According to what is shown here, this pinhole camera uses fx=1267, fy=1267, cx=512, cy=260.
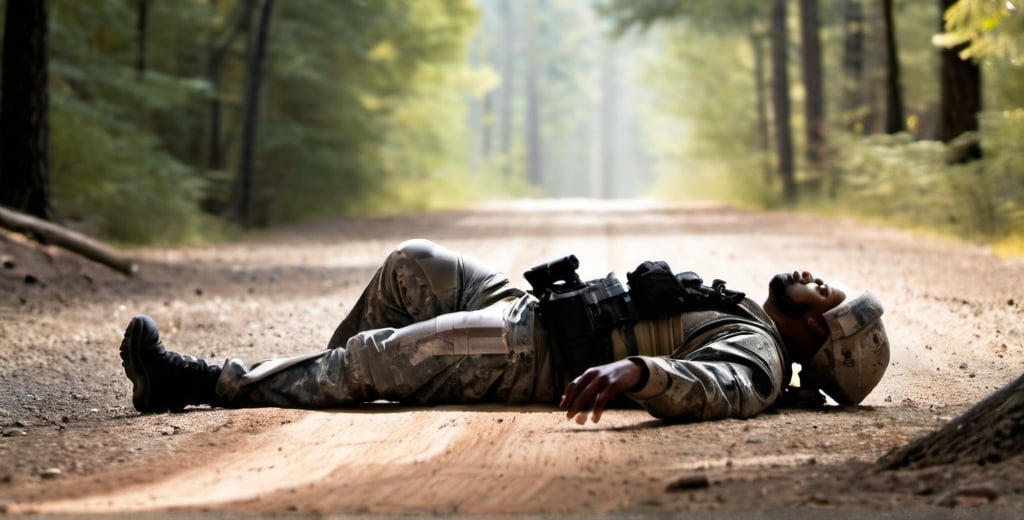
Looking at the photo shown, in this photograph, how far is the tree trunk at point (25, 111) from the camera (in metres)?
12.8

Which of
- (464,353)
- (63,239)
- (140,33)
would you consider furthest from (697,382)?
(140,33)

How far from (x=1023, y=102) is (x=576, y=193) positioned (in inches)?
3593

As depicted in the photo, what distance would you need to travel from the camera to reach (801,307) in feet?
18.1

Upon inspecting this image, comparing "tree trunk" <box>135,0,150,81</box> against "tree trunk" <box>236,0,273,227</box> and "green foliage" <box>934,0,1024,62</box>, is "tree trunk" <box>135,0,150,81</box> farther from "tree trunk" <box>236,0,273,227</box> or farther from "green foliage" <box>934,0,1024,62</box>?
"green foliage" <box>934,0,1024,62</box>

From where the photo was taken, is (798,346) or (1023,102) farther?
(1023,102)

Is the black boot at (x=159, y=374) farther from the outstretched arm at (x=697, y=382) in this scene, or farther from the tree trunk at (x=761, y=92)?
the tree trunk at (x=761, y=92)

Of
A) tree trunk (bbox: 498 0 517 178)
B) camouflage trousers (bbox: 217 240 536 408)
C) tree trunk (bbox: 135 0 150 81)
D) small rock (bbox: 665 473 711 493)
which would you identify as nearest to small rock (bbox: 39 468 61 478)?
camouflage trousers (bbox: 217 240 536 408)

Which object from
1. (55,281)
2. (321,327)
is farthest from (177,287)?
(321,327)

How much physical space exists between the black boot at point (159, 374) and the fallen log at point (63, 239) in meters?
7.04

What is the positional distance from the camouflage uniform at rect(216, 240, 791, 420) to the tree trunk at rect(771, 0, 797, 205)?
25.4 metres

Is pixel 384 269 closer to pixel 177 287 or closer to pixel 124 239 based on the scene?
pixel 177 287

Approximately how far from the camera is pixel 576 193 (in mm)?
106625

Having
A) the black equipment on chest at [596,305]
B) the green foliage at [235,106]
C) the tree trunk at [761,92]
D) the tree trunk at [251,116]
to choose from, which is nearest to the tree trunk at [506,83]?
the tree trunk at [761,92]

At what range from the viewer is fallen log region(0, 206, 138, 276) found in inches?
470
